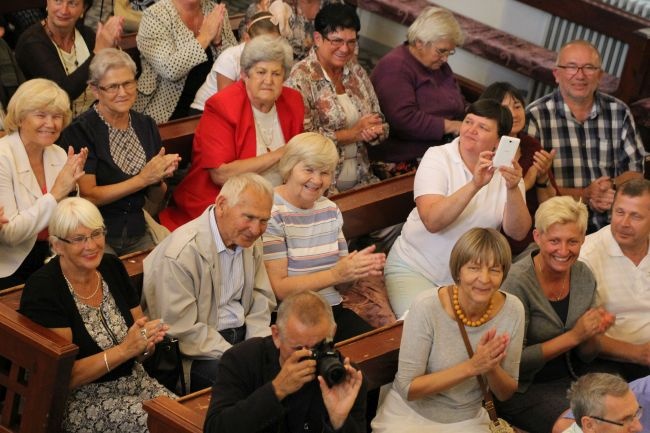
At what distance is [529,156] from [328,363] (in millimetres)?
2038

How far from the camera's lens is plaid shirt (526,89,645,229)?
5055 millimetres

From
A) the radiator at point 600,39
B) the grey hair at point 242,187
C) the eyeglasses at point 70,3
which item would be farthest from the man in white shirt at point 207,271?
the radiator at point 600,39

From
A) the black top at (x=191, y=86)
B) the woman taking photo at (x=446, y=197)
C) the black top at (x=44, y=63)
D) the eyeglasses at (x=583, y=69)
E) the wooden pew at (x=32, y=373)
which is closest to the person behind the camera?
the wooden pew at (x=32, y=373)

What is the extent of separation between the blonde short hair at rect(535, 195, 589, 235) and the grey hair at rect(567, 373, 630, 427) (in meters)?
0.76

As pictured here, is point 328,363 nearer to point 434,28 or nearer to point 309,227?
point 309,227

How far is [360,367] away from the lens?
11.8ft

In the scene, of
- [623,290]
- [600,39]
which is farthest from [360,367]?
[600,39]

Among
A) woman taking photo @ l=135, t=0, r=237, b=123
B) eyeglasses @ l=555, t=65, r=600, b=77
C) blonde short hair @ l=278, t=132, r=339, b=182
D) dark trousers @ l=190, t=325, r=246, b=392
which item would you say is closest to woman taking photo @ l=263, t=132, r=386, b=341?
blonde short hair @ l=278, t=132, r=339, b=182

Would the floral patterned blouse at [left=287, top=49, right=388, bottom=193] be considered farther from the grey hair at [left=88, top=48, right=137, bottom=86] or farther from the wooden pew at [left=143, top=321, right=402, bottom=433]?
the wooden pew at [left=143, top=321, right=402, bottom=433]

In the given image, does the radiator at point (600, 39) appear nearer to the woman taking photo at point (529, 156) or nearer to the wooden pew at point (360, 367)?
the woman taking photo at point (529, 156)

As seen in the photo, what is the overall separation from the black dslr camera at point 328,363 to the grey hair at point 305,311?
0.13ft

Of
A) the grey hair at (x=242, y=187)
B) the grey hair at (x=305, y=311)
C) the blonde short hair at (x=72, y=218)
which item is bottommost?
the blonde short hair at (x=72, y=218)

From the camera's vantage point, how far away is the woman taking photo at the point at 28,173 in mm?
3996

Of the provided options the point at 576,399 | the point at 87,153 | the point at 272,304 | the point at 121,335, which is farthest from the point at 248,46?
the point at 576,399
